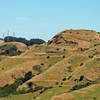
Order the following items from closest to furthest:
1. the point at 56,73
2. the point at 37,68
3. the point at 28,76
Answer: the point at 56,73
the point at 28,76
the point at 37,68

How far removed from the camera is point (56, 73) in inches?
3740

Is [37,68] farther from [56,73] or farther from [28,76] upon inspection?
→ [56,73]

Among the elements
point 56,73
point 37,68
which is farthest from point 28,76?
point 56,73

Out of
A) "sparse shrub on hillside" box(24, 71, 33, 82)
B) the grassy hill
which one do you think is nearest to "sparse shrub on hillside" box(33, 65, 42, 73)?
the grassy hill

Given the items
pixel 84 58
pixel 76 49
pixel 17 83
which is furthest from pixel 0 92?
pixel 76 49

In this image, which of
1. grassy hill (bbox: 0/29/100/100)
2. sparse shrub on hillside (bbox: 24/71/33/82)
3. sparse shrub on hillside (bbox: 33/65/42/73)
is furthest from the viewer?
sparse shrub on hillside (bbox: 33/65/42/73)

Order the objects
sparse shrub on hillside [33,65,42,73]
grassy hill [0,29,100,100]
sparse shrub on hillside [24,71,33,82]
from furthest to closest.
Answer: sparse shrub on hillside [33,65,42,73]
sparse shrub on hillside [24,71,33,82]
grassy hill [0,29,100,100]

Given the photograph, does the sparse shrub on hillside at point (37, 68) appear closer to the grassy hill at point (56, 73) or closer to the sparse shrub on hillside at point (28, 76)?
the grassy hill at point (56, 73)

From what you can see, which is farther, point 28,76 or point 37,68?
point 37,68

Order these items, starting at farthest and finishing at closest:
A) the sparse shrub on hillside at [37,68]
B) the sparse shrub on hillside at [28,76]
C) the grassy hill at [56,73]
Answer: the sparse shrub on hillside at [37,68] → the sparse shrub on hillside at [28,76] → the grassy hill at [56,73]

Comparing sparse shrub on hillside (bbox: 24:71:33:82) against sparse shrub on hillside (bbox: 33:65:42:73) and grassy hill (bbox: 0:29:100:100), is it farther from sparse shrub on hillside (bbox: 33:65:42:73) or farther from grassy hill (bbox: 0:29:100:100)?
sparse shrub on hillside (bbox: 33:65:42:73)

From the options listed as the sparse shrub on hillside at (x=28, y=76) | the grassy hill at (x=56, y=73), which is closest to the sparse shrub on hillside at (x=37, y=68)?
the grassy hill at (x=56, y=73)

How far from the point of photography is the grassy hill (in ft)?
211

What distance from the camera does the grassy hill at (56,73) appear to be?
211ft
